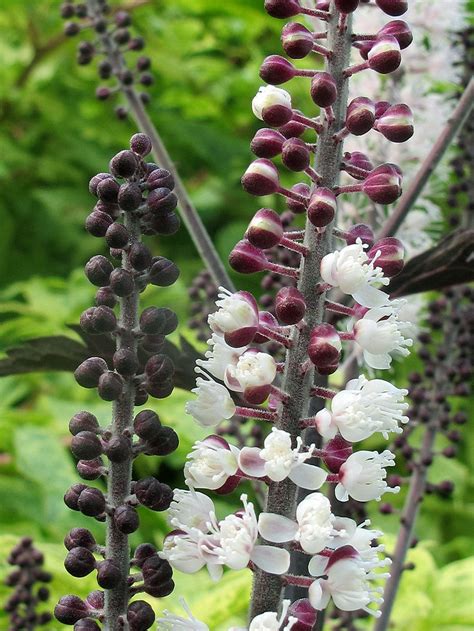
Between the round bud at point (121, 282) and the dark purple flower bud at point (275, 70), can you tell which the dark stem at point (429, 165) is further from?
the round bud at point (121, 282)

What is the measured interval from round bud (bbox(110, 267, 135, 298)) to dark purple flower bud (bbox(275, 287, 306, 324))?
9 centimetres

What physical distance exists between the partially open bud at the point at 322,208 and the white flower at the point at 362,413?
0.10 metres

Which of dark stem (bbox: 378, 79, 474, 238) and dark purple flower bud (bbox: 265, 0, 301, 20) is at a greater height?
dark purple flower bud (bbox: 265, 0, 301, 20)

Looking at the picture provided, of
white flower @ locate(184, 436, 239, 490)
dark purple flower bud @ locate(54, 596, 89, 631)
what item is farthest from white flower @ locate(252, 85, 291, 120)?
dark purple flower bud @ locate(54, 596, 89, 631)

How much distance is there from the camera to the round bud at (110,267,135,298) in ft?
1.70

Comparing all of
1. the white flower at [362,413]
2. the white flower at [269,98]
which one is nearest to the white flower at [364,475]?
the white flower at [362,413]

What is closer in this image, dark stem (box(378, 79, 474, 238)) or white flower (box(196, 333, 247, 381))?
white flower (box(196, 333, 247, 381))

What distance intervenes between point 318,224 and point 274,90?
9 cm

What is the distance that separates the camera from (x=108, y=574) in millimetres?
530

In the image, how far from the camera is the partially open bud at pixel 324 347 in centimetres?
53

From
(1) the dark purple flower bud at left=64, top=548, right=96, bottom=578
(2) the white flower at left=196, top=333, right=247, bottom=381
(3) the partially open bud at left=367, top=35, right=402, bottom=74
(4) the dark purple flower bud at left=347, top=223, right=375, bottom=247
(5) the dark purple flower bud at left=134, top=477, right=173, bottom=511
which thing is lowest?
(1) the dark purple flower bud at left=64, top=548, right=96, bottom=578

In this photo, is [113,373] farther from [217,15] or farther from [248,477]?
[217,15]

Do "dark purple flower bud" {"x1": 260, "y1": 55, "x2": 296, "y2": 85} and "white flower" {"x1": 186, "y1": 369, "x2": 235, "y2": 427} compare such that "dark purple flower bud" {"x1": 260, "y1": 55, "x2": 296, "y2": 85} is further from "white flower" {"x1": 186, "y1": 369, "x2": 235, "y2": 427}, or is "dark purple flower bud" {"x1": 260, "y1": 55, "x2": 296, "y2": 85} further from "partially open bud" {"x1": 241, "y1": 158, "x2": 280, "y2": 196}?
"white flower" {"x1": 186, "y1": 369, "x2": 235, "y2": 427}

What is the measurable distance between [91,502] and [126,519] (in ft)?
0.08
